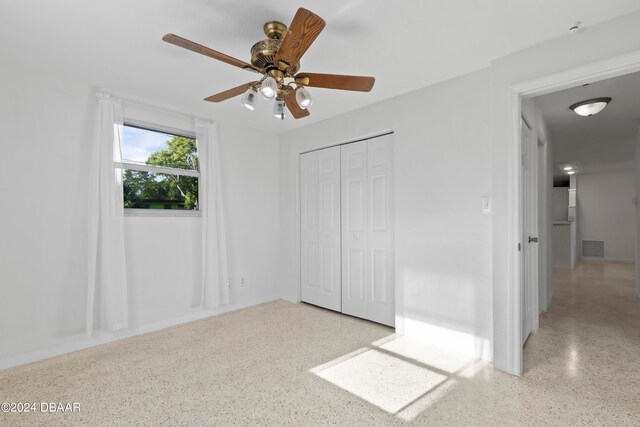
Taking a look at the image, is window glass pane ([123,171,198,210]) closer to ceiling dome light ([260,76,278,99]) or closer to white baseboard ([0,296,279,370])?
white baseboard ([0,296,279,370])

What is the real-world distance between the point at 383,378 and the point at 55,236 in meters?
2.95

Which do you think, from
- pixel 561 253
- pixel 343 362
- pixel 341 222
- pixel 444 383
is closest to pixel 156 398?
pixel 343 362

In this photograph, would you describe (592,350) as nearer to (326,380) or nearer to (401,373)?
(401,373)

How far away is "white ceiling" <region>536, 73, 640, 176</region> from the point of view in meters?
3.01

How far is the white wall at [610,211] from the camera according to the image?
8094mm

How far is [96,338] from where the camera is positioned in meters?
2.87

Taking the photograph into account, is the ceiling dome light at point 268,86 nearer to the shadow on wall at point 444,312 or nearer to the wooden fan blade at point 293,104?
the wooden fan blade at point 293,104

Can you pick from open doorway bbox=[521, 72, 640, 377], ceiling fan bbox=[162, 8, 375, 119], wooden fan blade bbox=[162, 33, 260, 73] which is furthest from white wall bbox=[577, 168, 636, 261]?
wooden fan blade bbox=[162, 33, 260, 73]

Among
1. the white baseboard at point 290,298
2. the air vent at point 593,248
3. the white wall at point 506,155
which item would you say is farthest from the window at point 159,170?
the air vent at point 593,248

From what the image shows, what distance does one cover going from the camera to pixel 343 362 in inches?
98.4

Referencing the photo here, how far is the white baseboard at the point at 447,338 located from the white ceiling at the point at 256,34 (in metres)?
2.25

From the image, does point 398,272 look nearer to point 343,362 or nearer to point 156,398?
point 343,362

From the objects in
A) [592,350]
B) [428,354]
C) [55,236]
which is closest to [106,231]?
[55,236]

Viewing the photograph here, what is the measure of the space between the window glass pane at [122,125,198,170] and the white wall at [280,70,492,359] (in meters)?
2.09
